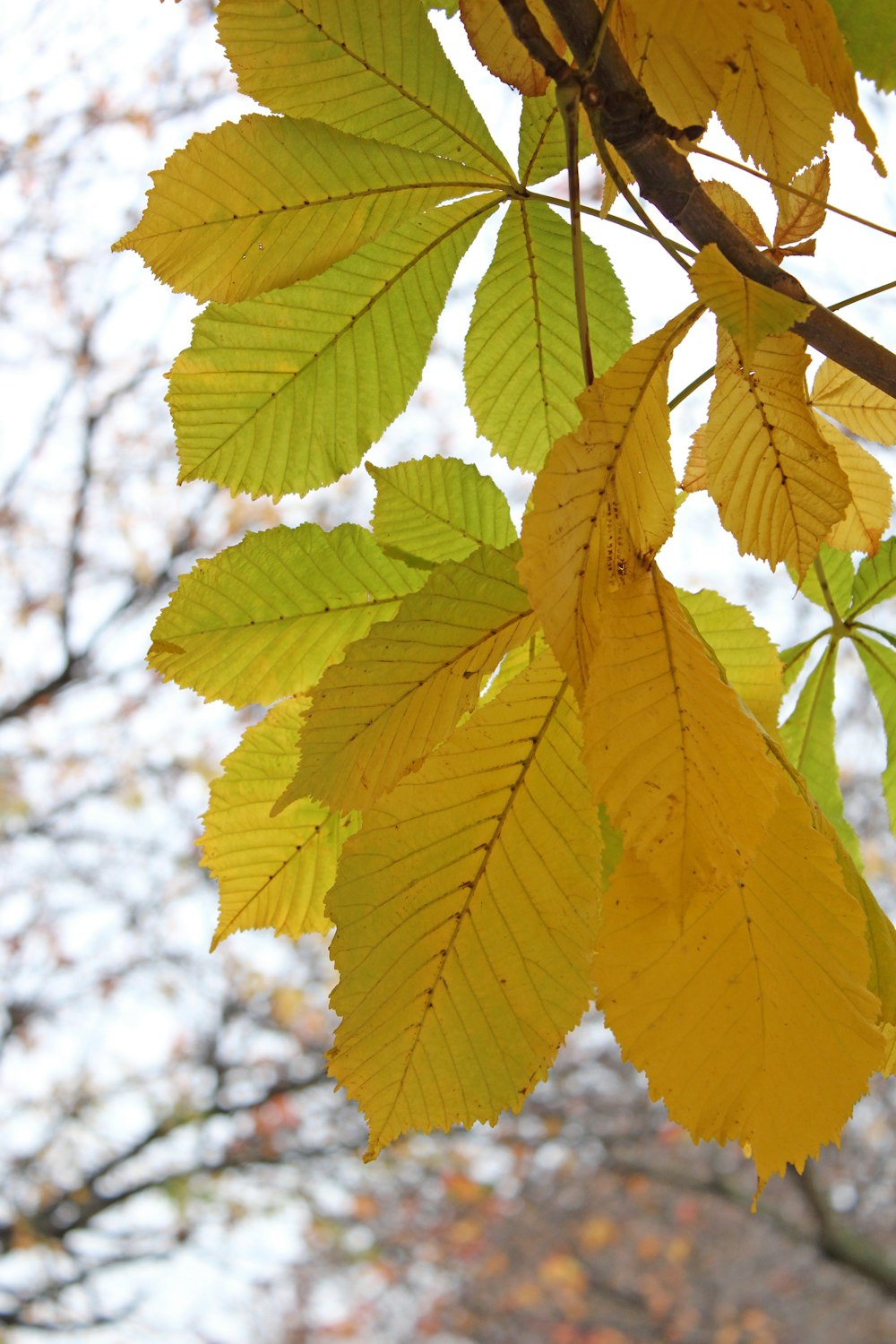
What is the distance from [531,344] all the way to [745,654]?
8.5 inches

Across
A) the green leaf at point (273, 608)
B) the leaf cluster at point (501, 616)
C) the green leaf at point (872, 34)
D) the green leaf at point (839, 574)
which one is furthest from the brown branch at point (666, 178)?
the green leaf at point (839, 574)

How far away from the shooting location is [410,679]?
0.42m

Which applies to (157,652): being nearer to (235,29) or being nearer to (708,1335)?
(235,29)

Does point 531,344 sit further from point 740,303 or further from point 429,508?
point 740,303

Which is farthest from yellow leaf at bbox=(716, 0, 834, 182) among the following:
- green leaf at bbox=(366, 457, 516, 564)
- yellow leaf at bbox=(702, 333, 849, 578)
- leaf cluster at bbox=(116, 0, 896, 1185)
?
green leaf at bbox=(366, 457, 516, 564)

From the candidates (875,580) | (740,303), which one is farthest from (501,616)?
(875,580)

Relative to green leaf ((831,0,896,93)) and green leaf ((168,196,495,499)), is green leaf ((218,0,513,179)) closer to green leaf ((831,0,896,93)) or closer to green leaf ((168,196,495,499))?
green leaf ((168,196,495,499))

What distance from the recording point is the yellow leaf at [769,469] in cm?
40

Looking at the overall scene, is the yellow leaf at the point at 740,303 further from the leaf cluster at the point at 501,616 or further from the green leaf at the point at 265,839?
the green leaf at the point at 265,839

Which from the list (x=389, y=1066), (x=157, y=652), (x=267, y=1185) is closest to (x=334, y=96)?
(x=157, y=652)

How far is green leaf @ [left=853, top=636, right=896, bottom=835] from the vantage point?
0.70 meters

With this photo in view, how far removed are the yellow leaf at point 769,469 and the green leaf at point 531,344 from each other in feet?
0.61

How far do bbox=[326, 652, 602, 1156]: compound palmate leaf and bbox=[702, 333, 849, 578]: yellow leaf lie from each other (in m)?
0.13

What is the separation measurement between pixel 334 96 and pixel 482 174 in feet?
0.30
